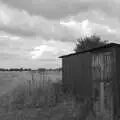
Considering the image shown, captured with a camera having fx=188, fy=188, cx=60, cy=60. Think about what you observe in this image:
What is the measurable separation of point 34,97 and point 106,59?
475 cm

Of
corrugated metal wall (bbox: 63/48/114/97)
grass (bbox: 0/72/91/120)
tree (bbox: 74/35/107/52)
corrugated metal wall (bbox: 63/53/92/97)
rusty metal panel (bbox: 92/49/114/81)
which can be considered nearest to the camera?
grass (bbox: 0/72/91/120)

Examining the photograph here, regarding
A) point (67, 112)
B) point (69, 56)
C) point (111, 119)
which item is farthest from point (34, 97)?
point (111, 119)

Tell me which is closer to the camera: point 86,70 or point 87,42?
point 86,70

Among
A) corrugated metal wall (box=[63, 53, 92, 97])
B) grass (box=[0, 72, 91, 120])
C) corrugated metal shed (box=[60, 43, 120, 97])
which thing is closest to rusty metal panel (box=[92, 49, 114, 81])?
corrugated metal shed (box=[60, 43, 120, 97])

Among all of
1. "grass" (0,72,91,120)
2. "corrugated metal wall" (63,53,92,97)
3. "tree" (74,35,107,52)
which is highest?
"tree" (74,35,107,52)

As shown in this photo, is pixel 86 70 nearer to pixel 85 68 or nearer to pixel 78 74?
pixel 85 68

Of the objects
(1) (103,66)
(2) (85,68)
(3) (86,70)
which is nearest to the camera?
(1) (103,66)

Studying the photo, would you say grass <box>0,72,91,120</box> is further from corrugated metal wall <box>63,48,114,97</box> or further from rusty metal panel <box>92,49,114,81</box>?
rusty metal panel <box>92,49,114,81</box>

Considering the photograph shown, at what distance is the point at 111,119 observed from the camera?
6.14m

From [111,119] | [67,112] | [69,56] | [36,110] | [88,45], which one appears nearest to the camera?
[111,119]

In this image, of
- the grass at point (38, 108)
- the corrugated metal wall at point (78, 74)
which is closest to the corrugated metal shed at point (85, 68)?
the corrugated metal wall at point (78, 74)

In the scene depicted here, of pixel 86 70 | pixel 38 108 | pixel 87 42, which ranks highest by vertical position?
pixel 87 42

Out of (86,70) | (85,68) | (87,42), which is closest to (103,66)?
(86,70)

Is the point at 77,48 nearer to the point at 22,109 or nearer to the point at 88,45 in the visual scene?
the point at 88,45
